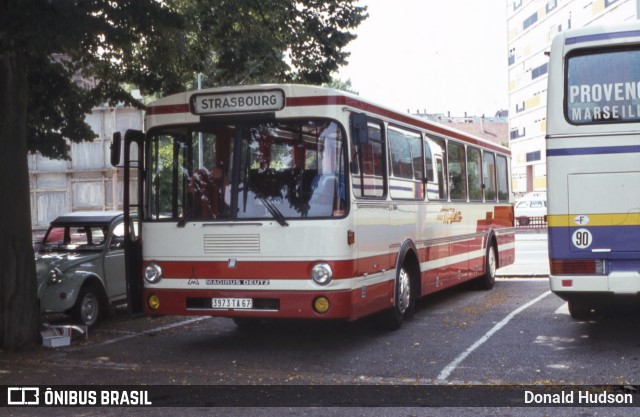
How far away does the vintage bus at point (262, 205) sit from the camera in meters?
9.46

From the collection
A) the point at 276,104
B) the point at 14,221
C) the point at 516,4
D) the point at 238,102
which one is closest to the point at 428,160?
the point at 276,104

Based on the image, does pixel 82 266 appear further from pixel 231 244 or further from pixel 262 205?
pixel 262 205

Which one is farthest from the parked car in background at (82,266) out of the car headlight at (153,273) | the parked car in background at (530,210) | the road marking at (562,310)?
the parked car in background at (530,210)

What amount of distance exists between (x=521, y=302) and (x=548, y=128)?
5.24 metres

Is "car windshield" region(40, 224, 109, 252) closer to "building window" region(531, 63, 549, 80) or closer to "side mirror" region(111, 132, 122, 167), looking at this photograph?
"side mirror" region(111, 132, 122, 167)

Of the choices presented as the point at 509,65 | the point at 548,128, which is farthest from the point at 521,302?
the point at 509,65

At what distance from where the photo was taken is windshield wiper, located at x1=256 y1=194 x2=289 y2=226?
9477 millimetres

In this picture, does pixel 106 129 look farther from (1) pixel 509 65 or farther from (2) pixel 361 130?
(1) pixel 509 65

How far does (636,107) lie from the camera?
9555 mm

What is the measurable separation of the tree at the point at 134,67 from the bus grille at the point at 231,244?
2564mm

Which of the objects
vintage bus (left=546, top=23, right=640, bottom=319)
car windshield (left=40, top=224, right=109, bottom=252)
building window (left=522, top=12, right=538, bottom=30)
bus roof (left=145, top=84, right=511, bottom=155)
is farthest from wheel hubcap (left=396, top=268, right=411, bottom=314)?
building window (left=522, top=12, right=538, bottom=30)

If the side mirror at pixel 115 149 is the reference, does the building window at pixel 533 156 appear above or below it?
above

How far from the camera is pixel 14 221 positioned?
34.7 ft

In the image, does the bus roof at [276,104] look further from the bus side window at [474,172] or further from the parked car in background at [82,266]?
the bus side window at [474,172]
